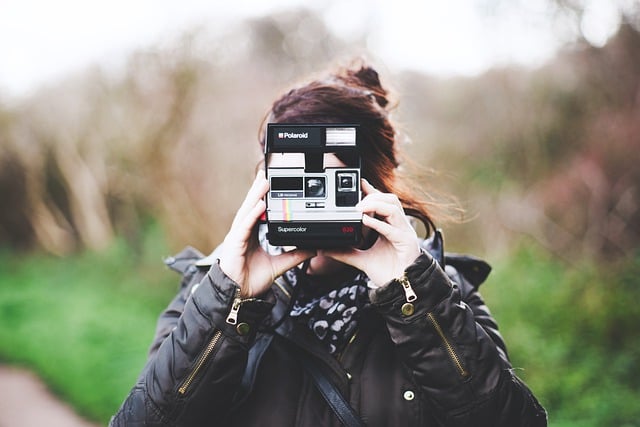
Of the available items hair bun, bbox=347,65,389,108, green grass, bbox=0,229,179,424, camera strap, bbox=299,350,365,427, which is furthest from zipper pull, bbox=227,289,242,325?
green grass, bbox=0,229,179,424

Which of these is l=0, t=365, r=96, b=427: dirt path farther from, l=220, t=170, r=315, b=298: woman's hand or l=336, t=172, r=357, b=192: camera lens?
l=336, t=172, r=357, b=192: camera lens

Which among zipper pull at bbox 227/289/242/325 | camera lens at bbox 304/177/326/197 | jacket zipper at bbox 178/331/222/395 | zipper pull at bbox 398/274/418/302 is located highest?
camera lens at bbox 304/177/326/197

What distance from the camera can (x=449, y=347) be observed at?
1778 mm

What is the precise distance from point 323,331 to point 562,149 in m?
5.28

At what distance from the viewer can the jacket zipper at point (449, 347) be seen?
1770 millimetres

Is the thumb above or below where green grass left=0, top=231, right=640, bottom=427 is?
above

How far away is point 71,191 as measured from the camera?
9.93 meters

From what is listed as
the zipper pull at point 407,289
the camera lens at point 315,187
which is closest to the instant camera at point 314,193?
the camera lens at point 315,187

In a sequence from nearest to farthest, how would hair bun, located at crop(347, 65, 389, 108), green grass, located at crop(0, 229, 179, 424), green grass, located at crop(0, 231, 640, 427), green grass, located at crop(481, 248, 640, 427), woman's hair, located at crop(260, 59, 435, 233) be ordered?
woman's hair, located at crop(260, 59, 435, 233), hair bun, located at crop(347, 65, 389, 108), green grass, located at crop(481, 248, 640, 427), green grass, located at crop(0, 231, 640, 427), green grass, located at crop(0, 229, 179, 424)

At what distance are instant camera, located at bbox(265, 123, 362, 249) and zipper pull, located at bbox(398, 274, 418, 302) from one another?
16cm

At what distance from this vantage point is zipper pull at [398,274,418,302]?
5.81 ft

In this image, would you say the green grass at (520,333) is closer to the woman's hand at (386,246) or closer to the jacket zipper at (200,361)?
the woman's hand at (386,246)

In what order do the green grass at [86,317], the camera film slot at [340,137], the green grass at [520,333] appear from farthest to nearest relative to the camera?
1. the green grass at [86,317]
2. the green grass at [520,333]
3. the camera film slot at [340,137]

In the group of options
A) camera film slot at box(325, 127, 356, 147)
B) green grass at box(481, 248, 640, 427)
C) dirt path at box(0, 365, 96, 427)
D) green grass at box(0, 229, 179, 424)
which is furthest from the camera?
green grass at box(0, 229, 179, 424)
